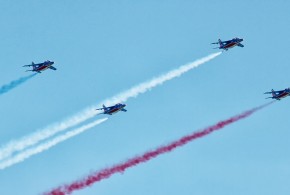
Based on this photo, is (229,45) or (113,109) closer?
(113,109)

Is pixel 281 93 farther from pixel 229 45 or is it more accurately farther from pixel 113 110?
pixel 113 110

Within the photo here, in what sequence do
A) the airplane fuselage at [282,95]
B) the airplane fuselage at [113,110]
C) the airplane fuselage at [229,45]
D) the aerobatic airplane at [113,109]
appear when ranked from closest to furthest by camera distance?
the aerobatic airplane at [113,109] < the airplane fuselage at [113,110] < the airplane fuselage at [282,95] < the airplane fuselage at [229,45]

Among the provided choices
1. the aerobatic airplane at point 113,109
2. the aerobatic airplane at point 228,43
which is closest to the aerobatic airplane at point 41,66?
the aerobatic airplane at point 113,109

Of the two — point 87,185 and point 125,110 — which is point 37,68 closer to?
point 125,110

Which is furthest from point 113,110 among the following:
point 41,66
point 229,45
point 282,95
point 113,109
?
point 282,95

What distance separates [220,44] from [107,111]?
28.2 m

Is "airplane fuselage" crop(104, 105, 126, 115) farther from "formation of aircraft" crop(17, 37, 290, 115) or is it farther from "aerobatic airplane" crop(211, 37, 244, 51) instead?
"aerobatic airplane" crop(211, 37, 244, 51)

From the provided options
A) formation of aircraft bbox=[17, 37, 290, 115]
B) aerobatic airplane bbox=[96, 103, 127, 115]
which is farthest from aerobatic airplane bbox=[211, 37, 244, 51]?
aerobatic airplane bbox=[96, 103, 127, 115]

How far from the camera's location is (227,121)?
456 feet

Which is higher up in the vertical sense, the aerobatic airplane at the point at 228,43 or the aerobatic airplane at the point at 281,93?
the aerobatic airplane at the point at 228,43

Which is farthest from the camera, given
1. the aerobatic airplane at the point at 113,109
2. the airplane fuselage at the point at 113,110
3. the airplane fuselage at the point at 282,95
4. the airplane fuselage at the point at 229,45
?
the airplane fuselage at the point at 229,45

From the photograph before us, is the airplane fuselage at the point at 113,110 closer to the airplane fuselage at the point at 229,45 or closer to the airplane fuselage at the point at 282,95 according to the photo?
the airplane fuselage at the point at 229,45

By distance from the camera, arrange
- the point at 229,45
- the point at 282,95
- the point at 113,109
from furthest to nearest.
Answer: the point at 229,45
the point at 282,95
the point at 113,109

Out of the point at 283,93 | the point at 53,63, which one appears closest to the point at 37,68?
the point at 53,63
